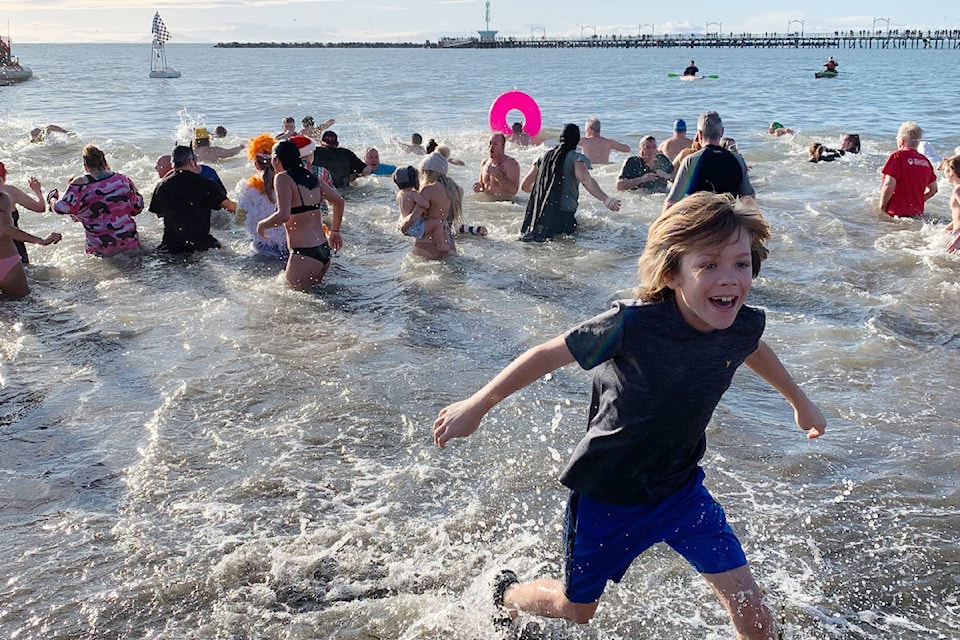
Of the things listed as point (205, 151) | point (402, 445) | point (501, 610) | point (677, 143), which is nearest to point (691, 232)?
point (501, 610)

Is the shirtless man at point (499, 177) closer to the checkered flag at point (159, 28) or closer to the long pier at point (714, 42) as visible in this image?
the checkered flag at point (159, 28)

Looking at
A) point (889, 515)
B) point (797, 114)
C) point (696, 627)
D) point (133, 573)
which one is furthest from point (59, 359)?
point (797, 114)

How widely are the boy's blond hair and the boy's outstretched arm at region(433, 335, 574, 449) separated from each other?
0.34 meters

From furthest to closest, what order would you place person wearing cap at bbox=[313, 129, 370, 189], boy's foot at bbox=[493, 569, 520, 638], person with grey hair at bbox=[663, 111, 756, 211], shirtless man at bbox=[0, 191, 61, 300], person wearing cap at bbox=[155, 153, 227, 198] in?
person wearing cap at bbox=[313, 129, 370, 189], person wearing cap at bbox=[155, 153, 227, 198], shirtless man at bbox=[0, 191, 61, 300], person with grey hair at bbox=[663, 111, 756, 211], boy's foot at bbox=[493, 569, 520, 638]

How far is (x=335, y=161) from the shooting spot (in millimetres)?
12445

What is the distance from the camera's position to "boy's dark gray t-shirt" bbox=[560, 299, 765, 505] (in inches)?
98.7

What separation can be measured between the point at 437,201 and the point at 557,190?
184 cm

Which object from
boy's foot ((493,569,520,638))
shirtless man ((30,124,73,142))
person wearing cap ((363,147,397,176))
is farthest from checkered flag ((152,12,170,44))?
boy's foot ((493,569,520,638))

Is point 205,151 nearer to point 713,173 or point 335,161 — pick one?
point 335,161

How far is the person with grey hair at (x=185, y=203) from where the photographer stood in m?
8.98

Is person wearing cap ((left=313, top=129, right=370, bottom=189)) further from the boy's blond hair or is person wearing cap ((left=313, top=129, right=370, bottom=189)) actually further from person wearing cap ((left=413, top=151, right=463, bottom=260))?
the boy's blond hair

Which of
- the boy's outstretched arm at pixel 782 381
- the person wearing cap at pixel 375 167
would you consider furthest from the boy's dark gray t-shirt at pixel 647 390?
the person wearing cap at pixel 375 167

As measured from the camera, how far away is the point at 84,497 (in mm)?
4203

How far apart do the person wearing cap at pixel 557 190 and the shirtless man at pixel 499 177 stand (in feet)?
6.72
